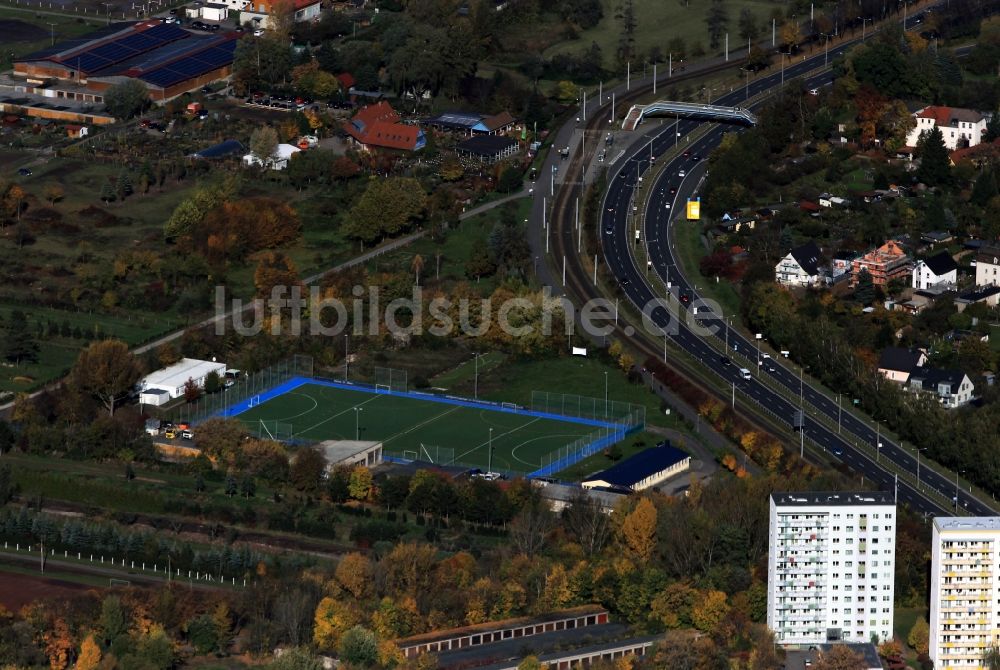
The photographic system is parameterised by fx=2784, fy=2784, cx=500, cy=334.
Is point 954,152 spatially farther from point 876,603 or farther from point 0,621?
point 0,621

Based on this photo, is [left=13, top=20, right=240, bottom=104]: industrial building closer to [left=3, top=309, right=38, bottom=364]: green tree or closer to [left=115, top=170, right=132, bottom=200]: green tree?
[left=115, top=170, right=132, bottom=200]: green tree

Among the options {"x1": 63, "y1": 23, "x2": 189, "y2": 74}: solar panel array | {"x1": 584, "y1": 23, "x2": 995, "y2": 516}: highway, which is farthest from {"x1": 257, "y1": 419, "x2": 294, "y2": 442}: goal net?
{"x1": 63, "y1": 23, "x2": 189, "y2": 74}: solar panel array

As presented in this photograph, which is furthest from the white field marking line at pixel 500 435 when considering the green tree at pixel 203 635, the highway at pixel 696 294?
the green tree at pixel 203 635

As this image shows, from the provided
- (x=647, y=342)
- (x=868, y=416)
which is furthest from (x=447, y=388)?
(x=868, y=416)

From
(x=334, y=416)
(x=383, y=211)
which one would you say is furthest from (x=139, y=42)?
(x=334, y=416)

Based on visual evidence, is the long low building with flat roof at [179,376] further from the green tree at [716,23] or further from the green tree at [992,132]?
the green tree at [716,23]
